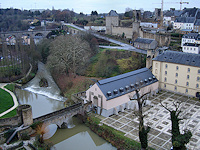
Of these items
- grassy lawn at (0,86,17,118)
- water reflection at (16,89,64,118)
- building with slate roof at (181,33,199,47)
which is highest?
building with slate roof at (181,33,199,47)

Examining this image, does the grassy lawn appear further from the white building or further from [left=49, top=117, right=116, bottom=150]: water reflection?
the white building

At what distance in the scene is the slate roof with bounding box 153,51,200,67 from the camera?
26203mm

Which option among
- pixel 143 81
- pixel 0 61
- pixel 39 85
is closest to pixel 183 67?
pixel 143 81

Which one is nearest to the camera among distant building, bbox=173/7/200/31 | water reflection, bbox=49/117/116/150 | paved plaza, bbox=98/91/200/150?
paved plaza, bbox=98/91/200/150

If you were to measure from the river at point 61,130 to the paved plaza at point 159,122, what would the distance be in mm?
2149

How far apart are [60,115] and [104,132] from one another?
4670 millimetres

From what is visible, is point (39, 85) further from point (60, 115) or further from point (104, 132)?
point (104, 132)

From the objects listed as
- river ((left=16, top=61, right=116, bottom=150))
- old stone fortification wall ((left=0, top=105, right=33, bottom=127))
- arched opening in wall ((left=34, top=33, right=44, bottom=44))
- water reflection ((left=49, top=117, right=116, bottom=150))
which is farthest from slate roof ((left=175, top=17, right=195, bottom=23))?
old stone fortification wall ((left=0, top=105, right=33, bottom=127))

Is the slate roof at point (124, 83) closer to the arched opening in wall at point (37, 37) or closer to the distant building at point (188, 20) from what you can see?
the distant building at point (188, 20)

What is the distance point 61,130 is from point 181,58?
17.9 metres

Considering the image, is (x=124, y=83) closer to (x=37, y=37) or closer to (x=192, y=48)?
(x=192, y=48)

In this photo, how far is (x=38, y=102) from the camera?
28.5 metres

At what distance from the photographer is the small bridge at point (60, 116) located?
19.7 meters

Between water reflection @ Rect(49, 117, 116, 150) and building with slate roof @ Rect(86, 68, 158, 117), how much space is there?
2.89 m
